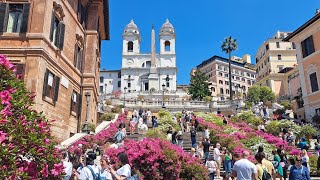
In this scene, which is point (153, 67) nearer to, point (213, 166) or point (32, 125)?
point (213, 166)

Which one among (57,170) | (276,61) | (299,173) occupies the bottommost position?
(299,173)

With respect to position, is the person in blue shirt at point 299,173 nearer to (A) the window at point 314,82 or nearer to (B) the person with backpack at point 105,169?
(B) the person with backpack at point 105,169

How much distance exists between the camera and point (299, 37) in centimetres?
3189

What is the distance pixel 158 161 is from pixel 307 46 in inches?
1090

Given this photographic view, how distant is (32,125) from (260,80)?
250 feet

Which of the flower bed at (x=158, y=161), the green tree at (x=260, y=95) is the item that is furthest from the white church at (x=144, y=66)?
the flower bed at (x=158, y=161)

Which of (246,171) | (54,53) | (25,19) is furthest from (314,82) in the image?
(25,19)

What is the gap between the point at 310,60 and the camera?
100 feet

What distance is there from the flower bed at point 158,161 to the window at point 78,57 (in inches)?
528

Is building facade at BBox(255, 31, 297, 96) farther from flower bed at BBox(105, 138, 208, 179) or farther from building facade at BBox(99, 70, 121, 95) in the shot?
flower bed at BBox(105, 138, 208, 179)

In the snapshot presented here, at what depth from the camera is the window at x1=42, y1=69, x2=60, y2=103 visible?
16203mm

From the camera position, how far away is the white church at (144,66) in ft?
312

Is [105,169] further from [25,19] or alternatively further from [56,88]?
[25,19]

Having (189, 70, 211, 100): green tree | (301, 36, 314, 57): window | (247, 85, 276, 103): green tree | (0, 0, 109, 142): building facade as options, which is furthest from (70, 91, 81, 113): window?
(189, 70, 211, 100): green tree
